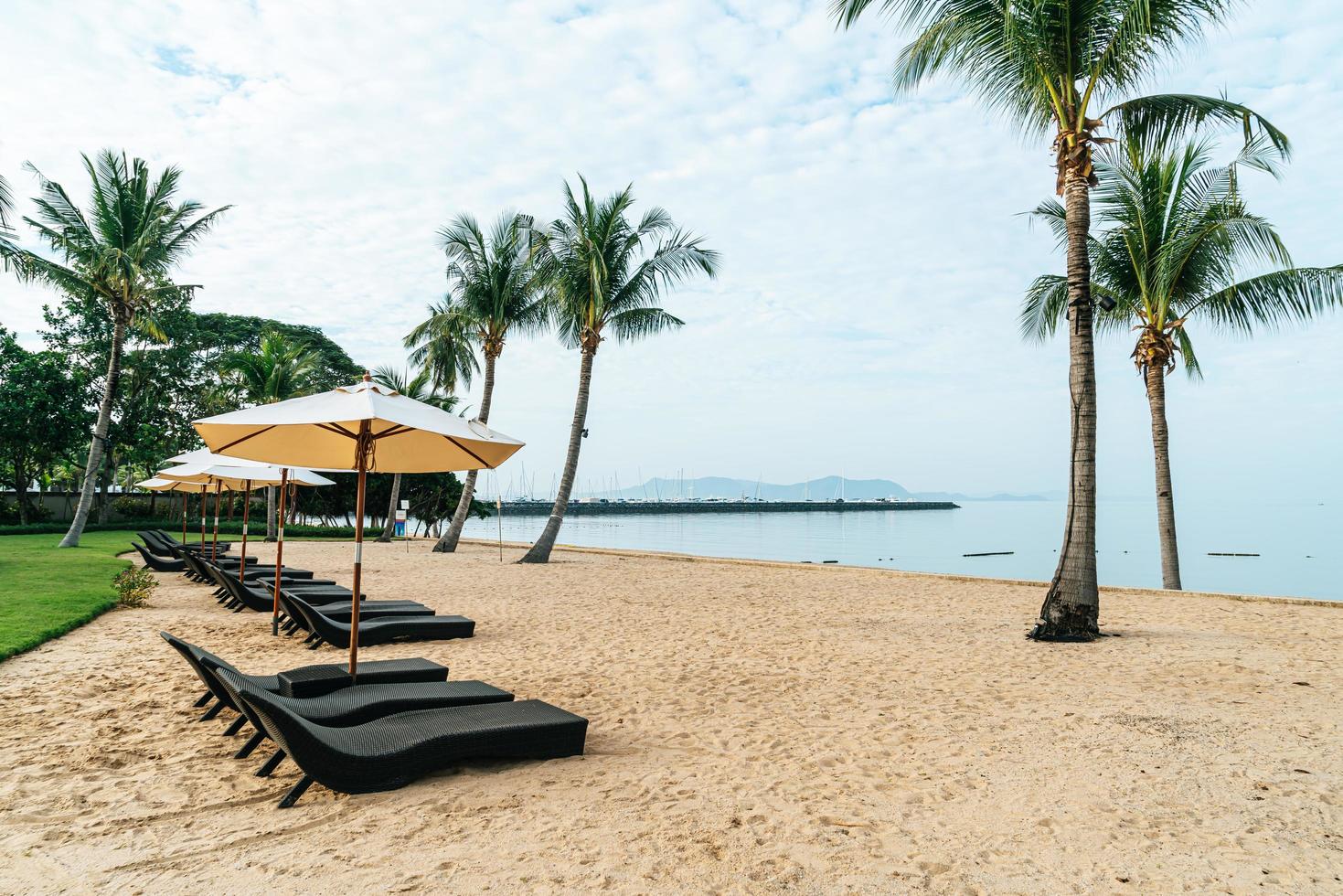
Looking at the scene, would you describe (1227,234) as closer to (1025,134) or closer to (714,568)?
(1025,134)

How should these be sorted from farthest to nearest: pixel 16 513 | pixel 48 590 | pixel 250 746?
pixel 16 513, pixel 48 590, pixel 250 746

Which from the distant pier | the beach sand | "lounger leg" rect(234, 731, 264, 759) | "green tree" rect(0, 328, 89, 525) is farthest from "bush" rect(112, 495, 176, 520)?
the distant pier

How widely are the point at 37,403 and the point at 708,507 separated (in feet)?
295

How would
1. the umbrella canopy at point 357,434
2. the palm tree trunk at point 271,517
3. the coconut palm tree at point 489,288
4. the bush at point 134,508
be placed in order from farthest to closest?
the bush at point 134,508
the palm tree trunk at point 271,517
the coconut palm tree at point 489,288
the umbrella canopy at point 357,434

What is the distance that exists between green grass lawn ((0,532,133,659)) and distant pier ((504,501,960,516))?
65360mm

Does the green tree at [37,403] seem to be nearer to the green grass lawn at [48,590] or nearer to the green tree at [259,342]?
the green tree at [259,342]

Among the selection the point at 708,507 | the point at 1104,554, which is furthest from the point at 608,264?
the point at 708,507

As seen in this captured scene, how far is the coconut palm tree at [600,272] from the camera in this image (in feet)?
55.7

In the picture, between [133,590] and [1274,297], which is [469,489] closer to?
[133,590]

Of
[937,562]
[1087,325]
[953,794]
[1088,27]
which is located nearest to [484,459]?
[953,794]

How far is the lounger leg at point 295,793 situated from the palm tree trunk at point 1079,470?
7205 mm

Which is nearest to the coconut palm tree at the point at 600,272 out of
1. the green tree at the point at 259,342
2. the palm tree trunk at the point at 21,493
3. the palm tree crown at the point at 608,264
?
the palm tree crown at the point at 608,264

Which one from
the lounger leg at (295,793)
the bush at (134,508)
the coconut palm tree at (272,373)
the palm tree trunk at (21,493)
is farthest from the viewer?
the bush at (134,508)

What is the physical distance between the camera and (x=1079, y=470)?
8328mm
